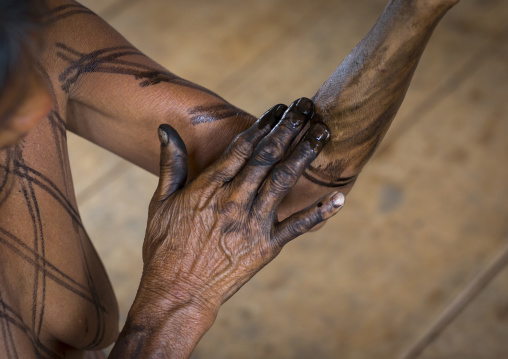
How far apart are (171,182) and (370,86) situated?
1.13 ft

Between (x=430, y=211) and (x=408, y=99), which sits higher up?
(x=408, y=99)

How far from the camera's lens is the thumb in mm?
1033

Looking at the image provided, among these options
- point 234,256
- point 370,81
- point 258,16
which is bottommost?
point 234,256

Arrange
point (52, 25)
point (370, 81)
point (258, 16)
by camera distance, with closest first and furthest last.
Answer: point (370, 81) < point (52, 25) < point (258, 16)

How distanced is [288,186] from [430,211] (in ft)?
4.26

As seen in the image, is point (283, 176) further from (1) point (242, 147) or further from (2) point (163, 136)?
(2) point (163, 136)

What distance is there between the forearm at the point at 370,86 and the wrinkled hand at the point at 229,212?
34 millimetres

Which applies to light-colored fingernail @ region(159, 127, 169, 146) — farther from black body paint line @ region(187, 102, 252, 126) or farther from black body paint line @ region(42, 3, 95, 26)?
black body paint line @ region(42, 3, 95, 26)

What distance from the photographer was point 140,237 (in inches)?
89.7

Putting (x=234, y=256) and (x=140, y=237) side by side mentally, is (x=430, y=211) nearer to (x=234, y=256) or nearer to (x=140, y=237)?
(x=140, y=237)

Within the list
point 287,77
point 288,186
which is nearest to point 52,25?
point 288,186

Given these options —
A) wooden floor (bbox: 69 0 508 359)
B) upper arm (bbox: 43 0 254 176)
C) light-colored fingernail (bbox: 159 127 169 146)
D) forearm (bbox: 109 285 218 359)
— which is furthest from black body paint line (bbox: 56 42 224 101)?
wooden floor (bbox: 69 0 508 359)

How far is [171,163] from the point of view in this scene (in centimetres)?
105

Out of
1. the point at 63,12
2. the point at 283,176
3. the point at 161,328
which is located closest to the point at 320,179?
the point at 283,176
